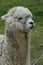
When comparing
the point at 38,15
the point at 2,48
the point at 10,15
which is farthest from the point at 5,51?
the point at 38,15

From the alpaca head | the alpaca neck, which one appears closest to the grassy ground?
the alpaca neck

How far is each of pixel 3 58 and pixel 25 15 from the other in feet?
2.86

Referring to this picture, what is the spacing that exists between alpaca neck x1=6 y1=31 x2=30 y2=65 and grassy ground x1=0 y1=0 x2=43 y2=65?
7.32 ft

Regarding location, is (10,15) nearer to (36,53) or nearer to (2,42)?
(2,42)

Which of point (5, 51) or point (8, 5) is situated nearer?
point (5, 51)

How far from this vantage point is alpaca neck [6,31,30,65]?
24.5 ft

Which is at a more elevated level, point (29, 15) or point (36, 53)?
point (29, 15)

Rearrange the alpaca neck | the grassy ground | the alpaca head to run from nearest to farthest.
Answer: the alpaca head → the alpaca neck → the grassy ground

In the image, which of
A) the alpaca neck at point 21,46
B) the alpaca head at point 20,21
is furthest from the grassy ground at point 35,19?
the alpaca head at point 20,21

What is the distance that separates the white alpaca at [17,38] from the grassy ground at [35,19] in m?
2.25

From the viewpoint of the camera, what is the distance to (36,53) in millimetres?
10492

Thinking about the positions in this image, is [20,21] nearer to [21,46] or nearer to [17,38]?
[17,38]

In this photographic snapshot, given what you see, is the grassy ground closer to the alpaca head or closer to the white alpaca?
the white alpaca

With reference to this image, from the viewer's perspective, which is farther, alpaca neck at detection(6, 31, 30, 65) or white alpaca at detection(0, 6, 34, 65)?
alpaca neck at detection(6, 31, 30, 65)
